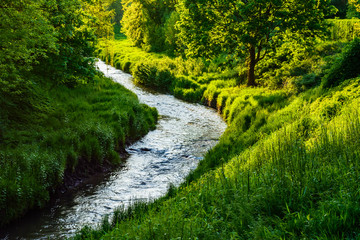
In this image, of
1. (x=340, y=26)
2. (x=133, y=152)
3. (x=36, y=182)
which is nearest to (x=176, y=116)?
(x=133, y=152)

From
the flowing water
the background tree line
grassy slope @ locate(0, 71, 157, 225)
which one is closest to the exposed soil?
grassy slope @ locate(0, 71, 157, 225)

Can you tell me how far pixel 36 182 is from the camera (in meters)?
8.55

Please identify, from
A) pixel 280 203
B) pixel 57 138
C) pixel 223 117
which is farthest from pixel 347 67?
pixel 57 138

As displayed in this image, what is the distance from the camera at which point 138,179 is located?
1084 centimetres

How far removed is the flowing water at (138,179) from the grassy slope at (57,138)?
54cm

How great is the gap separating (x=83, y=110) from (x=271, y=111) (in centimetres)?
913

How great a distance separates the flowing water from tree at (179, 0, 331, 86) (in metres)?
4.95

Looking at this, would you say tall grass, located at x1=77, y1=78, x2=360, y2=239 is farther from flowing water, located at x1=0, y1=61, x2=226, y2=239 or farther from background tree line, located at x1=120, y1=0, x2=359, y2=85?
background tree line, located at x1=120, y1=0, x2=359, y2=85

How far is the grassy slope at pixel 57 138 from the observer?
8.19 meters

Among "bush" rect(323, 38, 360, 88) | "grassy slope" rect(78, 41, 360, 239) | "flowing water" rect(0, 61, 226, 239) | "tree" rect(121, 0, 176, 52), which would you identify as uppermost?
"tree" rect(121, 0, 176, 52)

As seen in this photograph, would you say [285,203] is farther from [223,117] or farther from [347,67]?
[223,117]

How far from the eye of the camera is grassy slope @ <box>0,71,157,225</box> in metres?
8.19

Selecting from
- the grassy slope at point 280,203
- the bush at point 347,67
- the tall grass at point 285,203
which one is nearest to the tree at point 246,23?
the bush at point 347,67

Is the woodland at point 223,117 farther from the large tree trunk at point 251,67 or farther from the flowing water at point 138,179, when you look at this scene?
the flowing water at point 138,179
